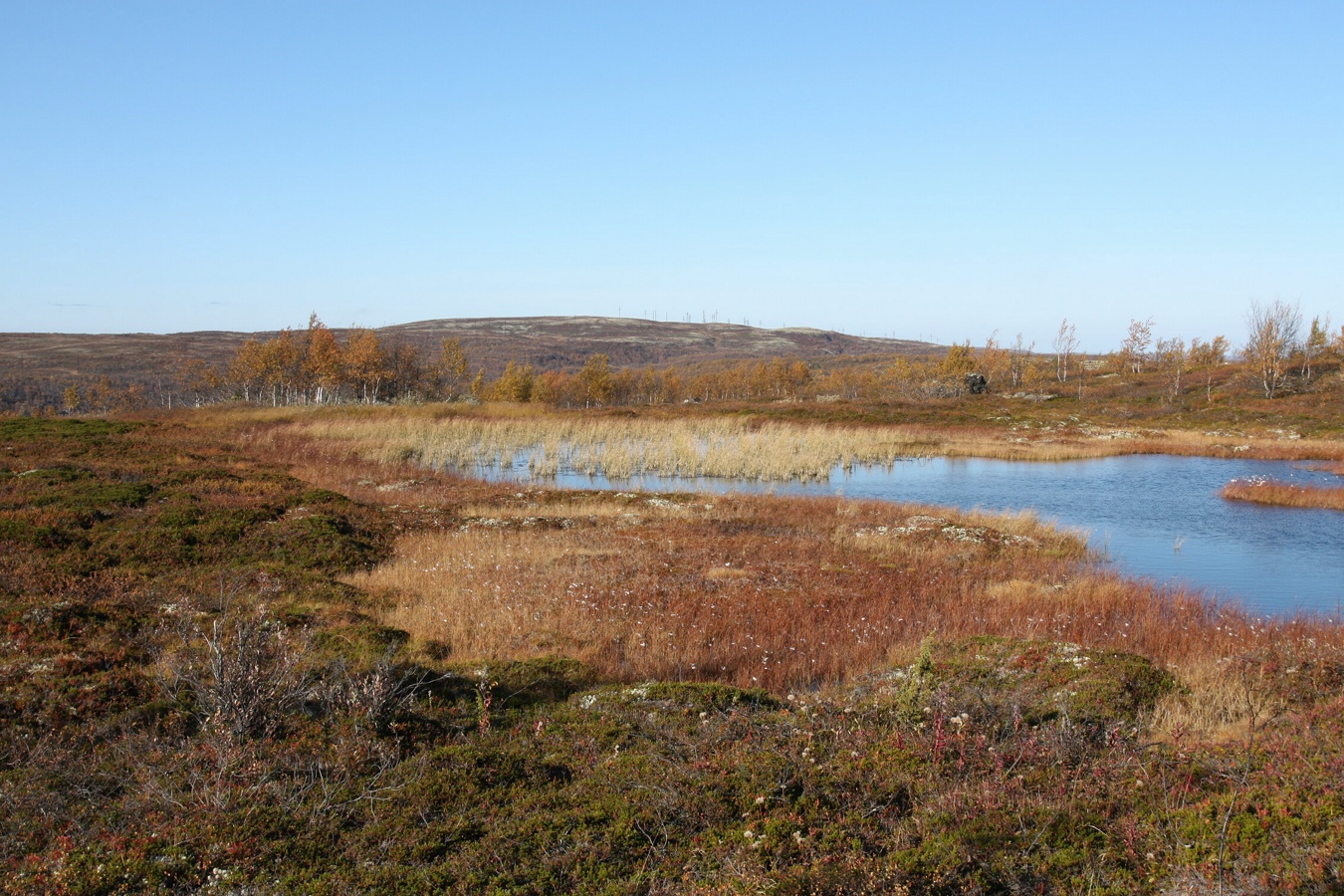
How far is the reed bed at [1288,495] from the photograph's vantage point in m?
22.3

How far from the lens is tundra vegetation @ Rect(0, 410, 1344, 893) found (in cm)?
413

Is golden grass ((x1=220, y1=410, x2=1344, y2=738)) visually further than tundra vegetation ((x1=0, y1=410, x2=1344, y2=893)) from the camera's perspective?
Yes

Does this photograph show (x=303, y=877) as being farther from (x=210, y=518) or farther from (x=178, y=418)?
(x=178, y=418)

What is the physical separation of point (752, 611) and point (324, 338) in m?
55.2

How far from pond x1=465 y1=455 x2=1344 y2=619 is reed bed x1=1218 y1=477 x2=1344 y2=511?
0.61m

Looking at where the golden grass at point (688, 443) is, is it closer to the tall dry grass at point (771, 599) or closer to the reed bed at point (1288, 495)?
the reed bed at point (1288, 495)

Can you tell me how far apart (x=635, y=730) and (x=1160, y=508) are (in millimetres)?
21777

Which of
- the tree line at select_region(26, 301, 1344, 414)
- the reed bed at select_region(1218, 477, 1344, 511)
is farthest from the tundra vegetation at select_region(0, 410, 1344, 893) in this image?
the tree line at select_region(26, 301, 1344, 414)

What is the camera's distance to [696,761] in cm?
524

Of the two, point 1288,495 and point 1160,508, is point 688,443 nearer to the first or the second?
point 1160,508

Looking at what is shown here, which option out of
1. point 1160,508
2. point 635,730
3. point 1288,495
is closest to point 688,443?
point 1160,508

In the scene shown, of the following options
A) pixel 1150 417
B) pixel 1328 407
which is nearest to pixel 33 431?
pixel 1150 417

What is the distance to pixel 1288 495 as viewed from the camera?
2295cm

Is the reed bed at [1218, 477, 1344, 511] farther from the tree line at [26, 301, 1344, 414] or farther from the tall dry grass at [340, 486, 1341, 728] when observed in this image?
the tree line at [26, 301, 1344, 414]
